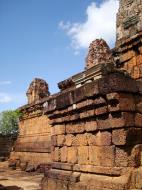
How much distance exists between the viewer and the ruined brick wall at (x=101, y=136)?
411cm

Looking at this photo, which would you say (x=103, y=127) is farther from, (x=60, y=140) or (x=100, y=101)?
(x=60, y=140)

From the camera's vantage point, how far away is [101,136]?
14.6 feet

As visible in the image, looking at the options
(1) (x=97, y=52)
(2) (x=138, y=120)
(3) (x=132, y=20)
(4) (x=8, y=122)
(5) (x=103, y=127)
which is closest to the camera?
(2) (x=138, y=120)

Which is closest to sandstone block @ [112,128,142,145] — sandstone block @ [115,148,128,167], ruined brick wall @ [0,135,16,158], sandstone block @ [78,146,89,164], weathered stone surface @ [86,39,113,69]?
sandstone block @ [115,148,128,167]

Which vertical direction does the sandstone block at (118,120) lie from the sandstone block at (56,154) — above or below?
above

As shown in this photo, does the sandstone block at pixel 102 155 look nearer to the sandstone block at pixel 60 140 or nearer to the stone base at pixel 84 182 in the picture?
the stone base at pixel 84 182

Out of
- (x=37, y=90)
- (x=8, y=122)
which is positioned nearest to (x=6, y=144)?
(x=37, y=90)

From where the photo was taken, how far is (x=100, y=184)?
4.24 metres

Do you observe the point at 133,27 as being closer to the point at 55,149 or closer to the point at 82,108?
the point at 82,108

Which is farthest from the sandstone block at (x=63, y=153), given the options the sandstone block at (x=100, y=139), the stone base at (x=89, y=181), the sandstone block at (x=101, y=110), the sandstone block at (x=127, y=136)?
the sandstone block at (x=127, y=136)

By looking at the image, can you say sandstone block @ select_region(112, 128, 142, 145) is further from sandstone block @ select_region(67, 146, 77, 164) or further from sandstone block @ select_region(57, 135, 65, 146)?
sandstone block @ select_region(57, 135, 65, 146)

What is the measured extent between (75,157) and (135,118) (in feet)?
4.49

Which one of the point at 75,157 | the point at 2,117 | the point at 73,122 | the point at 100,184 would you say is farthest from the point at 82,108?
the point at 2,117

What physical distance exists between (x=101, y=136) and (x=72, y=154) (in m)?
0.93
